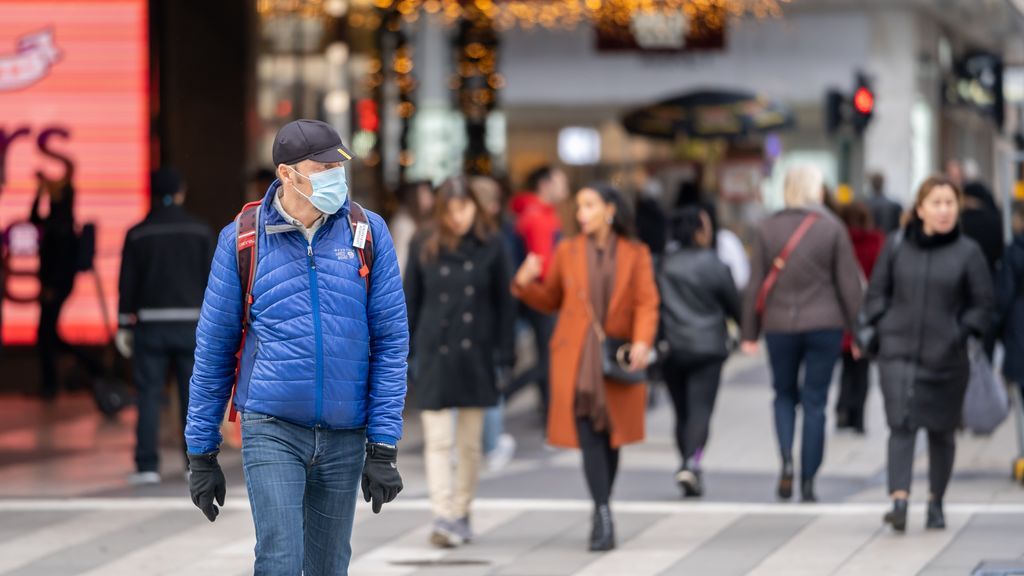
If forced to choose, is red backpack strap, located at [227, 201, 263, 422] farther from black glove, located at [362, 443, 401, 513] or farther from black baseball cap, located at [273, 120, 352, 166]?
black glove, located at [362, 443, 401, 513]

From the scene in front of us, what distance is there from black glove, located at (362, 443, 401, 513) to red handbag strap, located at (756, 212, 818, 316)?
5.30 metres

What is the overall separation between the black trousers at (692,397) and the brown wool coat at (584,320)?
1.72m

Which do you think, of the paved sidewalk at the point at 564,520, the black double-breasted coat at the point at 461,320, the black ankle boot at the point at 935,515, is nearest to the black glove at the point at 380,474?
the paved sidewalk at the point at 564,520

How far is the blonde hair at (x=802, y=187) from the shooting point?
1087 cm

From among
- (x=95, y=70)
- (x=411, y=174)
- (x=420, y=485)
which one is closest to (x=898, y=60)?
(x=411, y=174)

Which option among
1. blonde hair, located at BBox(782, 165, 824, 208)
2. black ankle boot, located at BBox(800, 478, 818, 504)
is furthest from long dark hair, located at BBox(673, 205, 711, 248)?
black ankle boot, located at BBox(800, 478, 818, 504)

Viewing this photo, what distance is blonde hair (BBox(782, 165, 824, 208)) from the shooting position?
1087 cm

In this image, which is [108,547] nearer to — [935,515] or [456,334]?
[456,334]

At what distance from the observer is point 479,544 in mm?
9305

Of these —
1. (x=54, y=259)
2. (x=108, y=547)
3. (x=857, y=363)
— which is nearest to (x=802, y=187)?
(x=857, y=363)

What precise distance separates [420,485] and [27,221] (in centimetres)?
611

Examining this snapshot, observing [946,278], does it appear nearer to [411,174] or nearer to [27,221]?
[27,221]

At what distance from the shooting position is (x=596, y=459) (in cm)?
910

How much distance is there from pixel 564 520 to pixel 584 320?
139 cm
